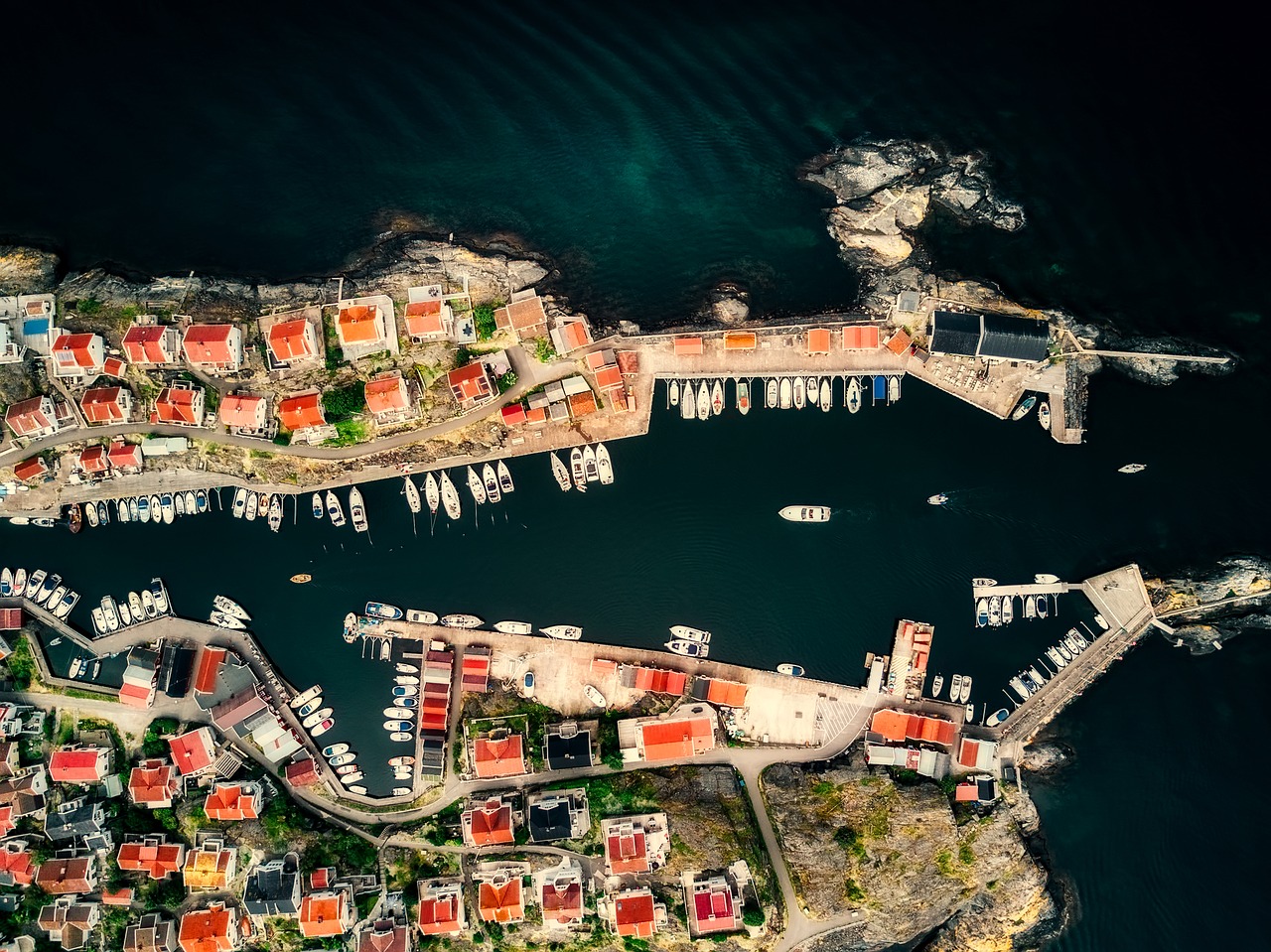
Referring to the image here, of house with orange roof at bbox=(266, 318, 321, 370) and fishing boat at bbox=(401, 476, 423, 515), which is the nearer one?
house with orange roof at bbox=(266, 318, 321, 370)

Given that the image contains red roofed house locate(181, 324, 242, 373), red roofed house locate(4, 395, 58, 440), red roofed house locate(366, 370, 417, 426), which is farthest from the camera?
red roofed house locate(366, 370, 417, 426)

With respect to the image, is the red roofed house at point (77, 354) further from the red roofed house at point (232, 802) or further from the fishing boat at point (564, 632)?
the fishing boat at point (564, 632)

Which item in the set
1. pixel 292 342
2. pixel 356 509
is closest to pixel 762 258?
pixel 292 342

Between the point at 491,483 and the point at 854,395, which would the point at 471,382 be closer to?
the point at 491,483

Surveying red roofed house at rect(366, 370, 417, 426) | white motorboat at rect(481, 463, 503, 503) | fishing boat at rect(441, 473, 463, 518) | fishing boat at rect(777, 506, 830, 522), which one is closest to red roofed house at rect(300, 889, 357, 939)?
fishing boat at rect(441, 473, 463, 518)

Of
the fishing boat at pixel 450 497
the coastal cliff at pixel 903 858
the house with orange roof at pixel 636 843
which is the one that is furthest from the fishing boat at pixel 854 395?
the house with orange roof at pixel 636 843

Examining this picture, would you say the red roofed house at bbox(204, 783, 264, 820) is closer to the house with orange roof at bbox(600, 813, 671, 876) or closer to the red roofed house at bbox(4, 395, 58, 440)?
the house with orange roof at bbox(600, 813, 671, 876)
